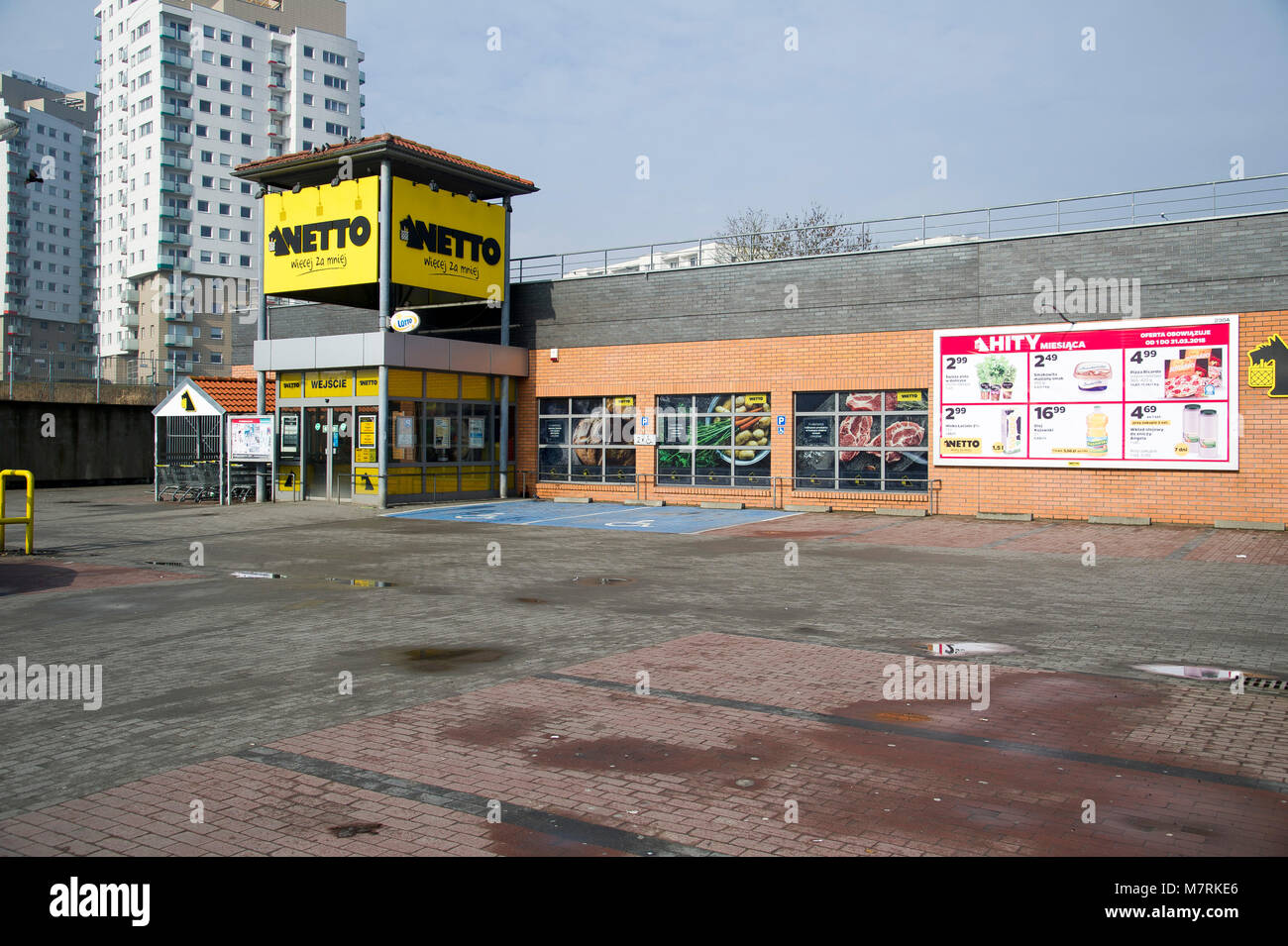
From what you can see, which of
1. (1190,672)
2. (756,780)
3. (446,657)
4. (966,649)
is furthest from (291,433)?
(756,780)

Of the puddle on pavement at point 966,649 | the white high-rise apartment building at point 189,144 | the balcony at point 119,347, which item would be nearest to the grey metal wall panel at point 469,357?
the puddle on pavement at point 966,649

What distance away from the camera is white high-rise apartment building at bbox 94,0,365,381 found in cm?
8856

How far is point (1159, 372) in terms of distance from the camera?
20328mm

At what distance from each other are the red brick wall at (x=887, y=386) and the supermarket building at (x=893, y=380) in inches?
1.9

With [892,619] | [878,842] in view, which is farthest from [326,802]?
[892,619]

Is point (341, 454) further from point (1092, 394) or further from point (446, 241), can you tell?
point (1092, 394)

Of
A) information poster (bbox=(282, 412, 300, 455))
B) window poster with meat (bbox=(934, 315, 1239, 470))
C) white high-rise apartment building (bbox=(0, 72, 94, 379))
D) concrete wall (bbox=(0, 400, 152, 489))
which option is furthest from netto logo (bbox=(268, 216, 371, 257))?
white high-rise apartment building (bbox=(0, 72, 94, 379))

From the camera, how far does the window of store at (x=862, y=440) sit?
2317cm

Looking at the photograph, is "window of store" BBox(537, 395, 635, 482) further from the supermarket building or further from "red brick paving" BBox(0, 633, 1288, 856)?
"red brick paving" BBox(0, 633, 1288, 856)

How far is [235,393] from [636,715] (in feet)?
84.0

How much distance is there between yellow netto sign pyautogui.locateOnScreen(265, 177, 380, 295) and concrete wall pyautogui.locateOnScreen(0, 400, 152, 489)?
1104 cm

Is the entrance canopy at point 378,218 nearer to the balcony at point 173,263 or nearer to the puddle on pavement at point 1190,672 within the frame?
the puddle on pavement at point 1190,672

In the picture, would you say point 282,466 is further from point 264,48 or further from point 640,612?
point 264,48

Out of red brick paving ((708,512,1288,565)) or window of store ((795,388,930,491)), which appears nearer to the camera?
red brick paving ((708,512,1288,565))
